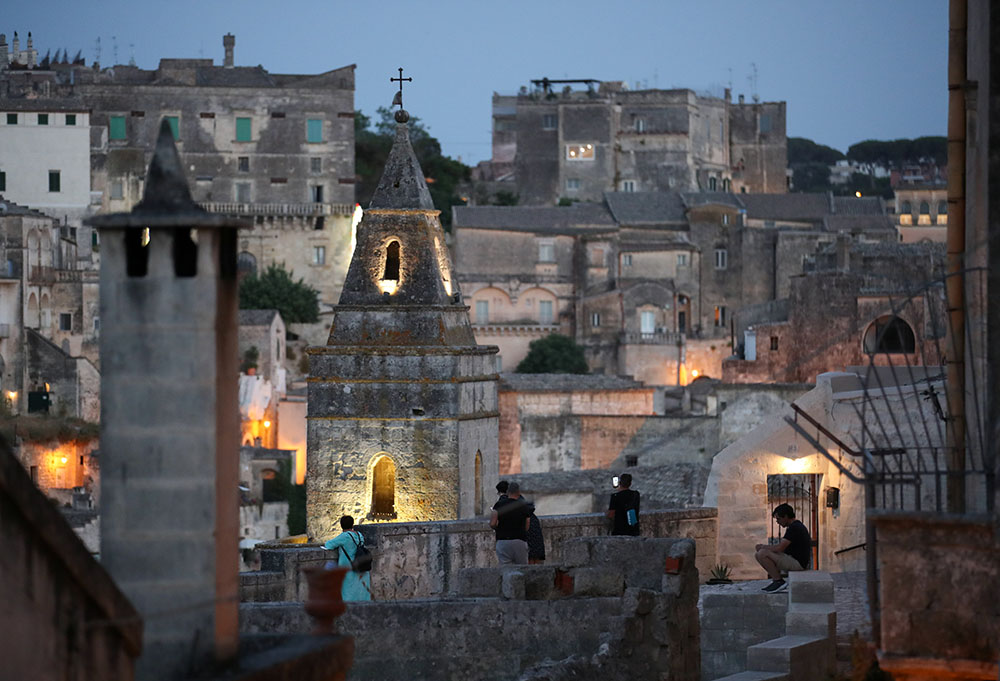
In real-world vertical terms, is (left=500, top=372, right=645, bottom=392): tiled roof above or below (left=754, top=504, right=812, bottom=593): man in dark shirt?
above

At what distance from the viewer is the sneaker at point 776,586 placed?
1803cm

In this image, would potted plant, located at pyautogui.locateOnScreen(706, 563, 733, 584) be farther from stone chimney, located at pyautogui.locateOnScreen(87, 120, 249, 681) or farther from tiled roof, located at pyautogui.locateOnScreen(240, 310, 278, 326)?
tiled roof, located at pyautogui.locateOnScreen(240, 310, 278, 326)

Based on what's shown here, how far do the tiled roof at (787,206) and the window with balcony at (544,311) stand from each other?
1296cm

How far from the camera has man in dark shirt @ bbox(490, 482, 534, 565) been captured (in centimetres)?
1858

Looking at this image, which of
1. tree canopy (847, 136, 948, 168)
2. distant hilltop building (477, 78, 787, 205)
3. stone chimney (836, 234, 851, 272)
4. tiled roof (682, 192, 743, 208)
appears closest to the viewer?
stone chimney (836, 234, 851, 272)

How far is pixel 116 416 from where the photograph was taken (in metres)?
10.3

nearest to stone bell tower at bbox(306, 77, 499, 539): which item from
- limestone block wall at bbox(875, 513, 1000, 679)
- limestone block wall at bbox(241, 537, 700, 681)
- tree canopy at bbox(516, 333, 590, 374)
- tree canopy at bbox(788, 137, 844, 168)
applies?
limestone block wall at bbox(241, 537, 700, 681)

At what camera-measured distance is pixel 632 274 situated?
8606 centimetres

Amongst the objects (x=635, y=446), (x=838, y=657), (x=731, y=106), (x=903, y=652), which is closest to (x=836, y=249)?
(x=635, y=446)

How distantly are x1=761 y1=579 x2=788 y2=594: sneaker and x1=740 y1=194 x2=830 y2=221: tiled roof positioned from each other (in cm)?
7451

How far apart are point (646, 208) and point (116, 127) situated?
85.3ft

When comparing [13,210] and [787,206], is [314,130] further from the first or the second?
[787,206]

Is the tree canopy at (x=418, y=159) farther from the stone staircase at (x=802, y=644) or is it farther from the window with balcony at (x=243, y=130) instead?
the stone staircase at (x=802, y=644)

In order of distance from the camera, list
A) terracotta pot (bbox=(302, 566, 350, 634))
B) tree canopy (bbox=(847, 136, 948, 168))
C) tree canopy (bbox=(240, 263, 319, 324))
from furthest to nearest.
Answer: tree canopy (bbox=(847, 136, 948, 168)) → tree canopy (bbox=(240, 263, 319, 324)) → terracotta pot (bbox=(302, 566, 350, 634))
